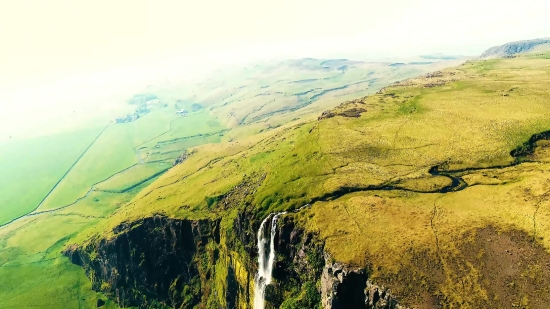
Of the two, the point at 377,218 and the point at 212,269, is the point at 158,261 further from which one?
the point at 377,218

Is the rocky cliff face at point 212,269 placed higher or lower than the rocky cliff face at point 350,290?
lower

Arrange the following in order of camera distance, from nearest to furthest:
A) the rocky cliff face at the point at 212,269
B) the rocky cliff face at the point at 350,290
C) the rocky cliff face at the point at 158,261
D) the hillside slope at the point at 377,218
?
the rocky cliff face at the point at 350,290
the hillside slope at the point at 377,218
the rocky cliff face at the point at 212,269
the rocky cliff face at the point at 158,261

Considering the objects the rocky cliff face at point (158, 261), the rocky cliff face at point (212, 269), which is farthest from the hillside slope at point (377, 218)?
the rocky cliff face at point (158, 261)

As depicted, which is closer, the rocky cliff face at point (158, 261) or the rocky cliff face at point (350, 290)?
the rocky cliff face at point (350, 290)

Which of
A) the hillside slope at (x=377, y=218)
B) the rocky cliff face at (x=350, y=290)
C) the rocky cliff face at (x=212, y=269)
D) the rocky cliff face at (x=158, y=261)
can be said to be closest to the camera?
the rocky cliff face at (x=350, y=290)

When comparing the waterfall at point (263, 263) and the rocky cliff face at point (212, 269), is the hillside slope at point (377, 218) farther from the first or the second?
the waterfall at point (263, 263)

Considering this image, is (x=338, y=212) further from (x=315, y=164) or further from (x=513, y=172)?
(x=513, y=172)

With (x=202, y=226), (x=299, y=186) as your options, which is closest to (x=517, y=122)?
(x=299, y=186)
